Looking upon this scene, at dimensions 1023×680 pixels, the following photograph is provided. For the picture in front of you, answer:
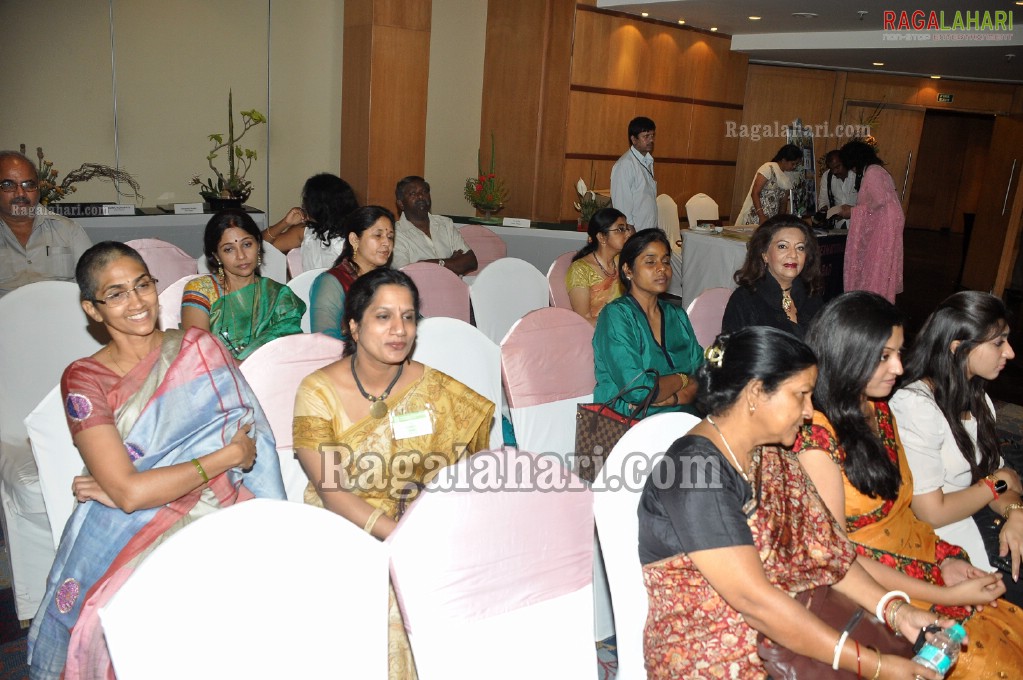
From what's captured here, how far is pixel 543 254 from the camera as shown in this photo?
6867 millimetres

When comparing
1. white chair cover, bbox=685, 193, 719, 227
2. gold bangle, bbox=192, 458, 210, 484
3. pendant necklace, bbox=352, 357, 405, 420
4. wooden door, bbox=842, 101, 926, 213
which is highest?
wooden door, bbox=842, 101, 926, 213

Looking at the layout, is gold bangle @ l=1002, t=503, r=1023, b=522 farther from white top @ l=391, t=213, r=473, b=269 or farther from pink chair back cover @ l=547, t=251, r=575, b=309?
white top @ l=391, t=213, r=473, b=269

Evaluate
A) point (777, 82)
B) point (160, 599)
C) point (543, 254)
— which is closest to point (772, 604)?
point (160, 599)

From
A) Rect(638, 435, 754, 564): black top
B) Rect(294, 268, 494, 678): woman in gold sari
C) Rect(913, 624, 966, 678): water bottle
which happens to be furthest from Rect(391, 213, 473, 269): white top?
Rect(913, 624, 966, 678): water bottle

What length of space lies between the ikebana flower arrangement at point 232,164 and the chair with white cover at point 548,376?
13.2 ft

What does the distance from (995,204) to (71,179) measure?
9.89m

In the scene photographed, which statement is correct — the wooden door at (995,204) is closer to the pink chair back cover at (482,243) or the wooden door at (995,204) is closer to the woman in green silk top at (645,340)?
the pink chair back cover at (482,243)

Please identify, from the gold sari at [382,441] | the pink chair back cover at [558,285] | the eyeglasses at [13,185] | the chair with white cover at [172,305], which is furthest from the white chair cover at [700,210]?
the gold sari at [382,441]

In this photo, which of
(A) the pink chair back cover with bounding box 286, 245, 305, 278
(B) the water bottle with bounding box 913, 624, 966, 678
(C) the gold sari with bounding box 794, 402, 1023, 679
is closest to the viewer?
(B) the water bottle with bounding box 913, 624, 966, 678

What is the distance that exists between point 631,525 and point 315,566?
0.73m

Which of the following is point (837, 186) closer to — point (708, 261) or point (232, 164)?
point (708, 261)

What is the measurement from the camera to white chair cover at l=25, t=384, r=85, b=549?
6.83ft

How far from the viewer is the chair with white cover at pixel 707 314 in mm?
3824

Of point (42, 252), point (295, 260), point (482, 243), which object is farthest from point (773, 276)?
point (42, 252)
